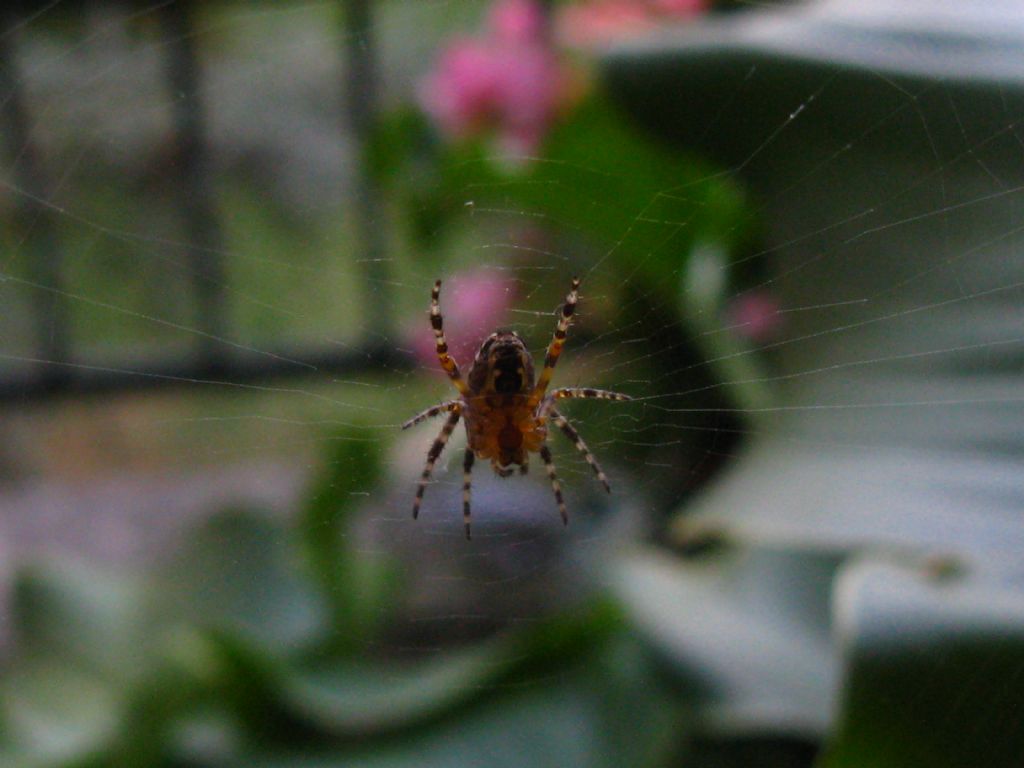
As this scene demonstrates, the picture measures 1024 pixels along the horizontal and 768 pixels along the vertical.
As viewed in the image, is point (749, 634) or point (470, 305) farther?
point (470, 305)

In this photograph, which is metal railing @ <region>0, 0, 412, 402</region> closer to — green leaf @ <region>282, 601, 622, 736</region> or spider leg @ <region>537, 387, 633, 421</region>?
green leaf @ <region>282, 601, 622, 736</region>

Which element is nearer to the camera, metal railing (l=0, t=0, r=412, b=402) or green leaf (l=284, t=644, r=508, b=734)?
green leaf (l=284, t=644, r=508, b=734)

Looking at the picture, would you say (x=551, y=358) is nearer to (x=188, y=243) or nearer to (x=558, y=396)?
(x=558, y=396)

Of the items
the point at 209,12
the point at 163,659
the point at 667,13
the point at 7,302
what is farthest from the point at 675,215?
the point at 7,302

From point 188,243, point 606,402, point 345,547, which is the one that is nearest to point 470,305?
point 606,402

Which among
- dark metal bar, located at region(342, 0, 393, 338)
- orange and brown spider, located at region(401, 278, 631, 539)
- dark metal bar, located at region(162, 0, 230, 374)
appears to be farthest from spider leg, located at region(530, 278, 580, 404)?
dark metal bar, located at region(162, 0, 230, 374)
